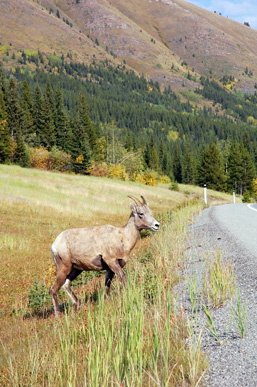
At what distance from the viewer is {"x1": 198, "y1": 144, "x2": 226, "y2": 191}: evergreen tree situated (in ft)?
252

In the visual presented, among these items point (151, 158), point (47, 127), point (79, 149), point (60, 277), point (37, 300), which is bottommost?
point (37, 300)

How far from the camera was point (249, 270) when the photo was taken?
19.1ft

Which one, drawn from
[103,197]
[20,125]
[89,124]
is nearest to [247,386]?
[103,197]

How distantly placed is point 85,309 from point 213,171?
74622 mm

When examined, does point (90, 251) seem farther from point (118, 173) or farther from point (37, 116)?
point (37, 116)

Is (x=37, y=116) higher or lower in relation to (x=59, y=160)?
higher

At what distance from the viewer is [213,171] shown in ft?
252

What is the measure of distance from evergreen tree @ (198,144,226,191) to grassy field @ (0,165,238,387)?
4574cm

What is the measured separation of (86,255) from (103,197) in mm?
26571

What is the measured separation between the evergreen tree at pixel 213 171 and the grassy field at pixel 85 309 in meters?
45.7

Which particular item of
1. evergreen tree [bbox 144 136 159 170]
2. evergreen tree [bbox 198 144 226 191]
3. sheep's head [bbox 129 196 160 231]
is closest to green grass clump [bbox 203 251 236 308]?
sheep's head [bbox 129 196 160 231]

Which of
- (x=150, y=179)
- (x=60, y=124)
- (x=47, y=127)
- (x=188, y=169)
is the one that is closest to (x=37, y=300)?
(x=150, y=179)

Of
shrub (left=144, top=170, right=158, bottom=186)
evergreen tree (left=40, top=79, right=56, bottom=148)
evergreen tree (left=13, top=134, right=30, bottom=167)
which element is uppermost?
evergreen tree (left=40, top=79, right=56, bottom=148)

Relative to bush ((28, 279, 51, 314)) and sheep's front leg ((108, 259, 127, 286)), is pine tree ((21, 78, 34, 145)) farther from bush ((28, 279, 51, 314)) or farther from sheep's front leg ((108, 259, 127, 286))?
sheep's front leg ((108, 259, 127, 286))
